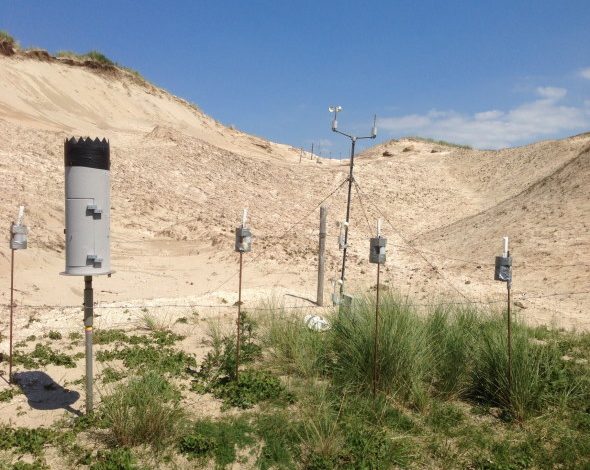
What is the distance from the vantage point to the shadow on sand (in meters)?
5.02

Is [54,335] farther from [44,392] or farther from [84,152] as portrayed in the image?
[84,152]

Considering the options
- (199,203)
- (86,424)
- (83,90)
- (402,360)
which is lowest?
(86,424)

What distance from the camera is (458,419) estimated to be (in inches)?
183

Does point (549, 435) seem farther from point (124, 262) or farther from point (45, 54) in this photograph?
point (45, 54)

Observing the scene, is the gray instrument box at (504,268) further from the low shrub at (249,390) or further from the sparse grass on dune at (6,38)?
the sparse grass on dune at (6,38)

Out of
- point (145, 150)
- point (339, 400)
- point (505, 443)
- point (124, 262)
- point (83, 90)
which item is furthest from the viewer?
point (83, 90)

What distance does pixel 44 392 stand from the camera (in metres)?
5.32

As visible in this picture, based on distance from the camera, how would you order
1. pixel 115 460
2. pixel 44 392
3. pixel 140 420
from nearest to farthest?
pixel 115 460
pixel 140 420
pixel 44 392

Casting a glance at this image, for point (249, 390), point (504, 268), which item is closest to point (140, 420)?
point (249, 390)

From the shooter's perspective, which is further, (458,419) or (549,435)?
(458,419)

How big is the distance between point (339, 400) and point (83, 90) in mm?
29639

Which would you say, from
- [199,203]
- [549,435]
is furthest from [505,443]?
[199,203]

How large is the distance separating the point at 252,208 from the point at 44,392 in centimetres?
1542

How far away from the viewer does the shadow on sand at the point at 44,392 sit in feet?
16.5
